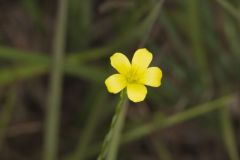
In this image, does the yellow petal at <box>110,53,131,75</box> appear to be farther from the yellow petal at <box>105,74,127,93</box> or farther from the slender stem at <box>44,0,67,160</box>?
the slender stem at <box>44,0,67,160</box>

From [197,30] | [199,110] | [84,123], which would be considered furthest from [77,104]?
[197,30]

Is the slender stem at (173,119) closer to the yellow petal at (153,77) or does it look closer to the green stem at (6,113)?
the green stem at (6,113)

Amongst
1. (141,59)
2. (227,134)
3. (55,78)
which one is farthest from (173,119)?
(141,59)

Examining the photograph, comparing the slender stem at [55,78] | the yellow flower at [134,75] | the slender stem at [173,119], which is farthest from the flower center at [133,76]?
the slender stem at [173,119]

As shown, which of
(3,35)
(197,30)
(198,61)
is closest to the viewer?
(197,30)

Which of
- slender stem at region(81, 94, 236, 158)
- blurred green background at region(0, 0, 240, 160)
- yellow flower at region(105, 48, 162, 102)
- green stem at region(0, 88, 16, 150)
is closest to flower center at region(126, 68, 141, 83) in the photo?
yellow flower at region(105, 48, 162, 102)

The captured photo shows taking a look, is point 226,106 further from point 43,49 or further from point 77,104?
point 43,49
